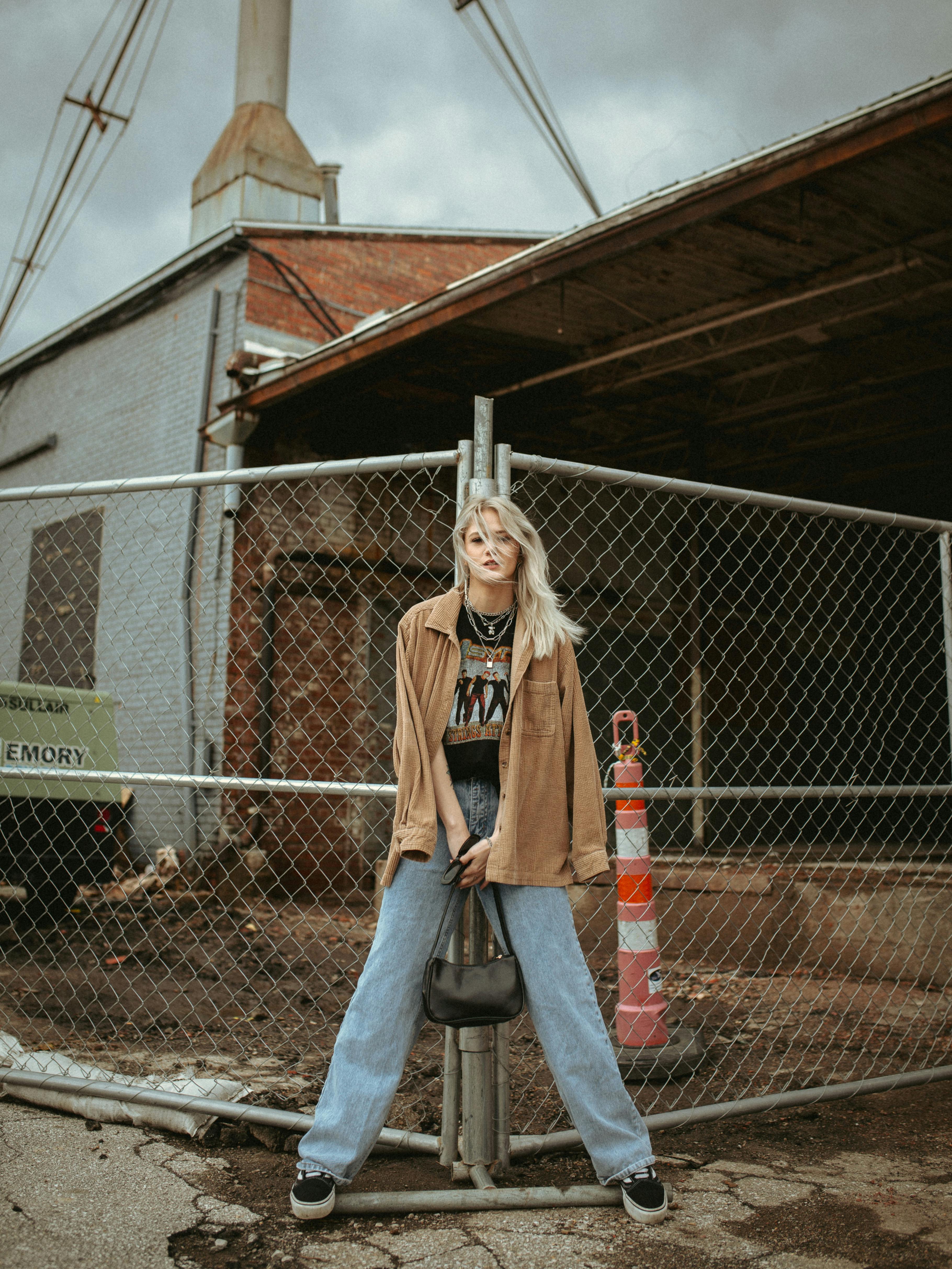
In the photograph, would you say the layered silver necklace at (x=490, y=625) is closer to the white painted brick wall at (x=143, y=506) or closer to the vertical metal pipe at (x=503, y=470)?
the vertical metal pipe at (x=503, y=470)

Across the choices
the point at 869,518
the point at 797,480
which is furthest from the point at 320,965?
the point at 797,480

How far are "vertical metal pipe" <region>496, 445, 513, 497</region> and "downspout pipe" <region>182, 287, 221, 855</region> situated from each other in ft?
19.3

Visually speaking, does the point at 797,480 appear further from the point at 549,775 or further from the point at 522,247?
the point at 549,775

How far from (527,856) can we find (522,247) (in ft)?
41.6

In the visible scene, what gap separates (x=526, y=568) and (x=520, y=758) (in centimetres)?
51

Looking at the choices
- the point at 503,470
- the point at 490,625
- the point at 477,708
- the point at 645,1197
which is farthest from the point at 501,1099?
the point at 503,470

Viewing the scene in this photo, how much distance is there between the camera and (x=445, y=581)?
416 inches

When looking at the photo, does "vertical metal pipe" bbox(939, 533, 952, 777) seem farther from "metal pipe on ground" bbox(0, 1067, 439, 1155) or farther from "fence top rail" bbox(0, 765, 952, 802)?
"metal pipe on ground" bbox(0, 1067, 439, 1155)

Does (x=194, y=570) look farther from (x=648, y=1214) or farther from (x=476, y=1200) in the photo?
(x=648, y=1214)

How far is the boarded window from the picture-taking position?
10461 millimetres

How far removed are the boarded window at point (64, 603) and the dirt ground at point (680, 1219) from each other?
8.30 meters

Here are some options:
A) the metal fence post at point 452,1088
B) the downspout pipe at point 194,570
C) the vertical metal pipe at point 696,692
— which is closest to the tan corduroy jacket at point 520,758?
the metal fence post at point 452,1088

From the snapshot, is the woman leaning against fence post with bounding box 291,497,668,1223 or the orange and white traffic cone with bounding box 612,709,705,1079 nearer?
the woman leaning against fence post with bounding box 291,497,668,1223

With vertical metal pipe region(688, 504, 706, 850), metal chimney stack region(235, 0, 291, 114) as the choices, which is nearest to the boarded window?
vertical metal pipe region(688, 504, 706, 850)
